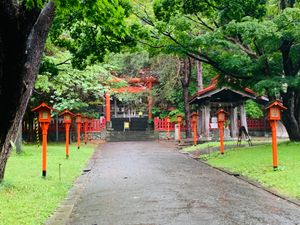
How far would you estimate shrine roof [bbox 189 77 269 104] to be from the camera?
27.7 meters

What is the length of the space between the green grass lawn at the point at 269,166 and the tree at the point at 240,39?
2.74m

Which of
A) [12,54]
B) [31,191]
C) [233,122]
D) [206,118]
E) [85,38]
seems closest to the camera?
[12,54]

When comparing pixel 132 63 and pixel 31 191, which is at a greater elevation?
pixel 132 63

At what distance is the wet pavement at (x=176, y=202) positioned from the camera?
681 centimetres

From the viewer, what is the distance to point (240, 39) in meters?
19.1

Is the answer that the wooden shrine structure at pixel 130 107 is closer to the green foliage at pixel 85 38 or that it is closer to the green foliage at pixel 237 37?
the green foliage at pixel 237 37

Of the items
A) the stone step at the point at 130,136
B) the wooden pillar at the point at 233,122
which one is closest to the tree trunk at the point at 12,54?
the wooden pillar at the point at 233,122

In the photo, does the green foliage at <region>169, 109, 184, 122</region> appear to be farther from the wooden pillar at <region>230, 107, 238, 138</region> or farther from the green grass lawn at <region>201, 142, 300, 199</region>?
the green grass lawn at <region>201, 142, 300, 199</region>

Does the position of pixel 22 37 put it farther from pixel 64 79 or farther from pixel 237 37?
pixel 64 79

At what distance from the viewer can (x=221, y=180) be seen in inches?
451

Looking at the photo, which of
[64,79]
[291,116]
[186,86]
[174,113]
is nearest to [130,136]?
[174,113]

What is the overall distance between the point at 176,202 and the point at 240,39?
41.8 ft

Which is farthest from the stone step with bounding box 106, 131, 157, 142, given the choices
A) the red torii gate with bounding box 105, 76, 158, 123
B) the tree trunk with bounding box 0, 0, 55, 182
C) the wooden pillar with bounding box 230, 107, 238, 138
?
the tree trunk with bounding box 0, 0, 55, 182

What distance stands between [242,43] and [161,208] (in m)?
13.4
